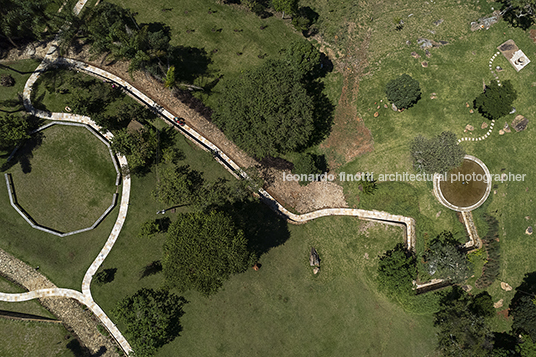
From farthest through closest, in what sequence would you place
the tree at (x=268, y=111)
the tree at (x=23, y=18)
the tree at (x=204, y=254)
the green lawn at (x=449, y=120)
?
the green lawn at (x=449, y=120), the tree at (x=23, y=18), the tree at (x=268, y=111), the tree at (x=204, y=254)

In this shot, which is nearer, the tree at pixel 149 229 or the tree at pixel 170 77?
the tree at pixel 149 229

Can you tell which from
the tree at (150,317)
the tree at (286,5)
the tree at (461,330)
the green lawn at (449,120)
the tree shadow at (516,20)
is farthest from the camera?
the tree shadow at (516,20)

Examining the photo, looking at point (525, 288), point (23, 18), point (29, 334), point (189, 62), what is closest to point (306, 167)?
point (189, 62)

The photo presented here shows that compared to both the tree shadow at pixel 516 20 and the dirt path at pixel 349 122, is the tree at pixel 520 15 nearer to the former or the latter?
the tree shadow at pixel 516 20

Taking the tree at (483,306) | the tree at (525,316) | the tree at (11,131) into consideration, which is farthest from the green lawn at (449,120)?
the tree at (11,131)

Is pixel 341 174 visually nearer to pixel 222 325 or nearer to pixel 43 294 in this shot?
pixel 222 325

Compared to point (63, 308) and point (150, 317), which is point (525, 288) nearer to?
point (150, 317)
